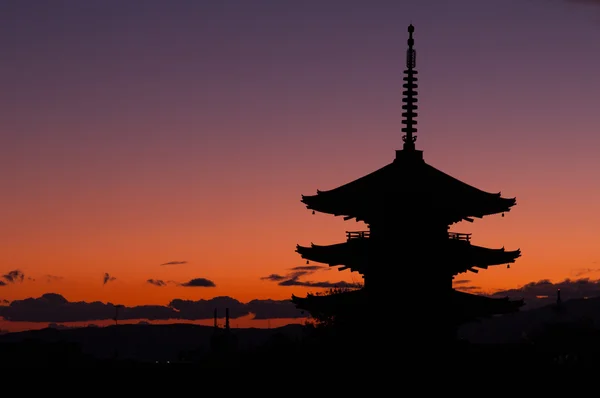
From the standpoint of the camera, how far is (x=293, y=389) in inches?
2131

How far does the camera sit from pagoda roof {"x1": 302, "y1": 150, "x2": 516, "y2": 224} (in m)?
54.3

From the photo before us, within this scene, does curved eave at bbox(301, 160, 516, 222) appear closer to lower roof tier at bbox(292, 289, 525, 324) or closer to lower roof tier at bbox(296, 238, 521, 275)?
lower roof tier at bbox(296, 238, 521, 275)

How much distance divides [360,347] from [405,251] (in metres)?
5.26

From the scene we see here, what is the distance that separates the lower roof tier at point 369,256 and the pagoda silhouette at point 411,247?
6cm

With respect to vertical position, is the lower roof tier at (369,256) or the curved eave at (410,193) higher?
the curved eave at (410,193)

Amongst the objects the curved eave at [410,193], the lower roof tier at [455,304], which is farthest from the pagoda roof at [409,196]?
the lower roof tier at [455,304]

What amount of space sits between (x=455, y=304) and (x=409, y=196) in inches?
227

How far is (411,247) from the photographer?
54.0 m

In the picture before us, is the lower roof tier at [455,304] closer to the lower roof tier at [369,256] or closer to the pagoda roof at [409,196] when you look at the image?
the lower roof tier at [369,256]

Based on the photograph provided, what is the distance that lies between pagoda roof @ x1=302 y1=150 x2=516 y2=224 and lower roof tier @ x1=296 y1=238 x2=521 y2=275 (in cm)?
154

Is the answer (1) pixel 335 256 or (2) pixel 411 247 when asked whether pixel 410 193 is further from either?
(1) pixel 335 256

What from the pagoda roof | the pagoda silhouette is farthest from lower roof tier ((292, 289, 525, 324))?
the pagoda roof

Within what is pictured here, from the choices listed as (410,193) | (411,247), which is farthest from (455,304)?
(410,193)

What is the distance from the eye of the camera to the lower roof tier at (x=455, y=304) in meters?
54.2
